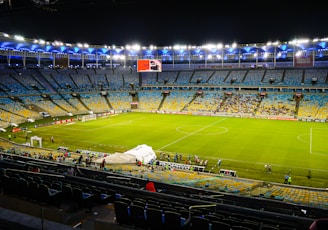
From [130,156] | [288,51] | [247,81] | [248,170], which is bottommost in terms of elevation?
[248,170]

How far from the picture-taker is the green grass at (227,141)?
28344mm

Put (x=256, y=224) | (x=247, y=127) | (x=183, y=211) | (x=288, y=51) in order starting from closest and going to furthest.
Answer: (x=256, y=224), (x=183, y=211), (x=247, y=127), (x=288, y=51)

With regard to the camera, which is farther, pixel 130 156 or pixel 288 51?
pixel 288 51

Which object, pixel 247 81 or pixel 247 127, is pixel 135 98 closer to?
pixel 247 81

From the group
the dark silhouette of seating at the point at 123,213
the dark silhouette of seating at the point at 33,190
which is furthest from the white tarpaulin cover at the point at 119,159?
the dark silhouette of seating at the point at 123,213

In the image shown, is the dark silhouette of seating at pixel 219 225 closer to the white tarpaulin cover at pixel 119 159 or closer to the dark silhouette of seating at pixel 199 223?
the dark silhouette of seating at pixel 199 223

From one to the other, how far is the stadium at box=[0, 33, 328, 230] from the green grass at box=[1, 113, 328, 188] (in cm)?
23

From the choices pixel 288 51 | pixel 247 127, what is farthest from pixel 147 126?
pixel 288 51

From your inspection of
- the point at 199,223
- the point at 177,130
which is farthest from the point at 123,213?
the point at 177,130

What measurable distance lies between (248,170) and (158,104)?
53694mm

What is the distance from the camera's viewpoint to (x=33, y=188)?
961 cm

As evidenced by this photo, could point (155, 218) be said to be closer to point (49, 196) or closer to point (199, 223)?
point (199, 223)

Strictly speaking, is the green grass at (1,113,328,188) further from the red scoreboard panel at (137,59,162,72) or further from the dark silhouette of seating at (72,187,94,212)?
the red scoreboard panel at (137,59,162,72)

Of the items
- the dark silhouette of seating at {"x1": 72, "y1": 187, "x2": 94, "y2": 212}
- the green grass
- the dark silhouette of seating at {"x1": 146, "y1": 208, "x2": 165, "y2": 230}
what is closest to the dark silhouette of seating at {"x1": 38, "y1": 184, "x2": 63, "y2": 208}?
the dark silhouette of seating at {"x1": 72, "y1": 187, "x2": 94, "y2": 212}
